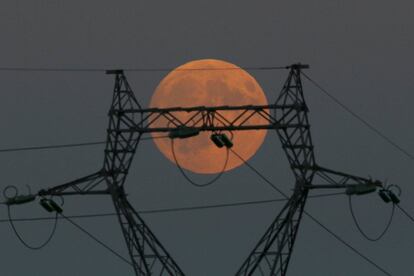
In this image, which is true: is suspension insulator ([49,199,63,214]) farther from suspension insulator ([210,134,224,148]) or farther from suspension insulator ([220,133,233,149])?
suspension insulator ([220,133,233,149])

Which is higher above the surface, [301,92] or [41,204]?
[301,92]

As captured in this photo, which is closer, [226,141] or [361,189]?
[226,141]

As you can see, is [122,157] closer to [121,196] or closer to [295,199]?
[121,196]

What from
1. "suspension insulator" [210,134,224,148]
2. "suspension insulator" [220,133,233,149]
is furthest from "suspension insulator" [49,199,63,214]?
"suspension insulator" [220,133,233,149]

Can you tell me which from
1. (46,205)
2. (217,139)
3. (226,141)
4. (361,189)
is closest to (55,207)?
(46,205)

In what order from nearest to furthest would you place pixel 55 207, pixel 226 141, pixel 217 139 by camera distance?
pixel 226 141
pixel 217 139
pixel 55 207

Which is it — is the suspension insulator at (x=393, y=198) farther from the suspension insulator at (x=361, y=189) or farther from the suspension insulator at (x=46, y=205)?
the suspension insulator at (x=46, y=205)

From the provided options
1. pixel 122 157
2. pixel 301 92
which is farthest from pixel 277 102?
pixel 122 157

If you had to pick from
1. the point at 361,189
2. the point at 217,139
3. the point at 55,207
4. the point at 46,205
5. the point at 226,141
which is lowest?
the point at 55,207

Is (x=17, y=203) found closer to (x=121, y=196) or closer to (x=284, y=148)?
(x=121, y=196)

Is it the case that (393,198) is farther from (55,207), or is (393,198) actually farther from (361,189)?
(55,207)
